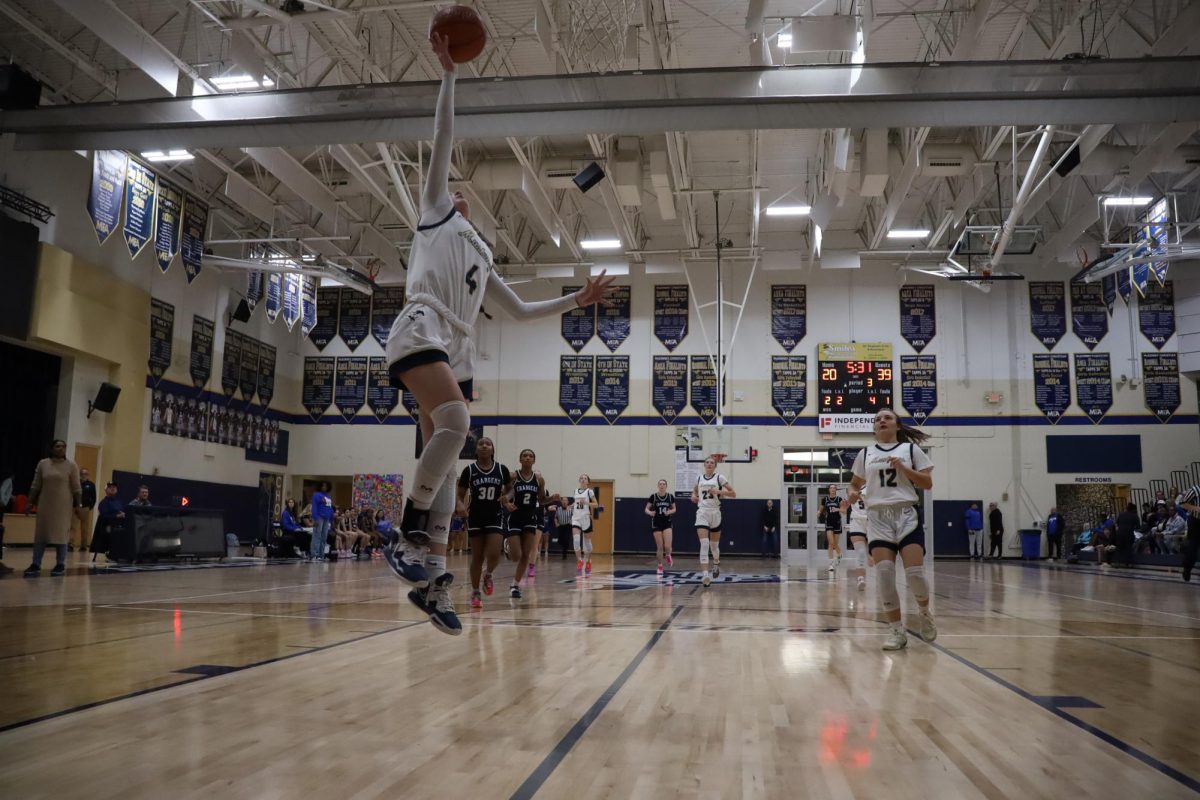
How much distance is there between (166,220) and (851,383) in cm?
1947

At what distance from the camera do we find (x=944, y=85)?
1148 centimetres

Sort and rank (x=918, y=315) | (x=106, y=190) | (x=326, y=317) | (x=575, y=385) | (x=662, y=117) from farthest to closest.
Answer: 1. (x=326, y=317)
2. (x=575, y=385)
3. (x=918, y=315)
4. (x=106, y=190)
5. (x=662, y=117)

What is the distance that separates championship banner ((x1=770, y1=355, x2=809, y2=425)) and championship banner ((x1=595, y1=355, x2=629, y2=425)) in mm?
4657

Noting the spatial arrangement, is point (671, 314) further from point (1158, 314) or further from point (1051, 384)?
point (1158, 314)

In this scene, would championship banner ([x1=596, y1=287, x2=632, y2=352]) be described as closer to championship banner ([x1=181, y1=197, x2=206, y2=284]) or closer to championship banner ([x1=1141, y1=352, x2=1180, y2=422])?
championship banner ([x1=181, y1=197, x2=206, y2=284])

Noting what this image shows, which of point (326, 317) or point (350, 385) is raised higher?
point (326, 317)

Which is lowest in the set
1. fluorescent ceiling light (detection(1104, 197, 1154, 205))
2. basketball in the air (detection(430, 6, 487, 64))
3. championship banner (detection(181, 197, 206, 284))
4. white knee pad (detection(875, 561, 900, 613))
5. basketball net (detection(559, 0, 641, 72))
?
white knee pad (detection(875, 561, 900, 613))

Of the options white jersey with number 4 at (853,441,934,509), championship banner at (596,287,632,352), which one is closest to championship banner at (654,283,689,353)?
championship banner at (596,287,632,352)

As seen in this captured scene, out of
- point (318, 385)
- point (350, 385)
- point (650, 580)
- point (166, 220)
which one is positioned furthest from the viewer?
point (318, 385)

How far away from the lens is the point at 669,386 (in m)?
27.7

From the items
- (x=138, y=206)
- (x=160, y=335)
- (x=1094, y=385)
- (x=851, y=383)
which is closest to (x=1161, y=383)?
(x=1094, y=385)

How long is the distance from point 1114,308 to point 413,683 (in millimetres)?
27844

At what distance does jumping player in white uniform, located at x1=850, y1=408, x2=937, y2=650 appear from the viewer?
6.52 meters

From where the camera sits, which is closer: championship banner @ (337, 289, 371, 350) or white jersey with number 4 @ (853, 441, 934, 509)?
white jersey with number 4 @ (853, 441, 934, 509)
